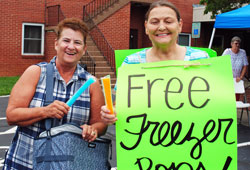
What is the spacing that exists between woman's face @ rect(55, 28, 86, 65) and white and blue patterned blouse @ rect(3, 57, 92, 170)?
104mm

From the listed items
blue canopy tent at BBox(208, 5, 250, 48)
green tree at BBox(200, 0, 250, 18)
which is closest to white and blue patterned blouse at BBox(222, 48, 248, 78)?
blue canopy tent at BBox(208, 5, 250, 48)

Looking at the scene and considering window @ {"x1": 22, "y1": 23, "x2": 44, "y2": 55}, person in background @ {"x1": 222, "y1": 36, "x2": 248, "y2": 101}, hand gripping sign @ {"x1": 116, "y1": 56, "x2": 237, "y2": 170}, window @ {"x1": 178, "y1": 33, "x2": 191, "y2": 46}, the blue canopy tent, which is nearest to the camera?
hand gripping sign @ {"x1": 116, "y1": 56, "x2": 237, "y2": 170}

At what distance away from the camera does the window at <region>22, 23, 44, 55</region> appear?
16.1 m

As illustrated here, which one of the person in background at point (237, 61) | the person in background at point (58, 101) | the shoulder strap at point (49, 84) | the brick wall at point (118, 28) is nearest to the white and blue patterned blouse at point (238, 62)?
the person in background at point (237, 61)

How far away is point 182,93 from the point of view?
2.08m

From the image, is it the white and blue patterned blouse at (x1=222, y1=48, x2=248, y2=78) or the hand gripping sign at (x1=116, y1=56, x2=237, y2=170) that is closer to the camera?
the hand gripping sign at (x1=116, y1=56, x2=237, y2=170)

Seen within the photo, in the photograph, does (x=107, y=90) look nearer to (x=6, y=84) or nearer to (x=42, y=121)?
(x=42, y=121)

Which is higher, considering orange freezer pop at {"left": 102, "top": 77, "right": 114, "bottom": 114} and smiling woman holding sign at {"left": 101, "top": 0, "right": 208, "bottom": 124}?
smiling woman holding sign at {"left": 101, "top": 0, "right": 208, "bottom": 124}

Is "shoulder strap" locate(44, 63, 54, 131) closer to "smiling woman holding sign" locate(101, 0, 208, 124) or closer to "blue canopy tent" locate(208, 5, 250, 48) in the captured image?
"smiling woman holding sign" locate(101, 0, 208, 124)

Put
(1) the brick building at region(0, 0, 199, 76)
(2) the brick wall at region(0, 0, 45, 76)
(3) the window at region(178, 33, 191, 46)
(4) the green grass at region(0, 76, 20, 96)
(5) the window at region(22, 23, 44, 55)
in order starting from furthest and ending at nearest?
1. (3) the window at region(178, 33, 191, 46)
2. (5) the window at region(22, 23, 44, 55)
3. (1) the brick building at region(0, 0, 199, 76)
4. (2) the brick wall at region(0, 0, 45, 76)
5. (4) the green grass at region(0, 76, 20, 96)

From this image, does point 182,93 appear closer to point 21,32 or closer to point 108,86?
point 108,86

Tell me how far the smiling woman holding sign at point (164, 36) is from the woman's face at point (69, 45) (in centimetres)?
36

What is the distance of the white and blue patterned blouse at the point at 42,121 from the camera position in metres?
2.11

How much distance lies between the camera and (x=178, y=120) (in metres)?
2.04
